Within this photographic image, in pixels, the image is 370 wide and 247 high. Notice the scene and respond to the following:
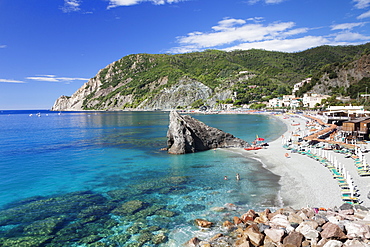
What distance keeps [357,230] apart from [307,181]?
37.5 feet

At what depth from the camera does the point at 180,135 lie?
40.1 m

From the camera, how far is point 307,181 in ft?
77.5

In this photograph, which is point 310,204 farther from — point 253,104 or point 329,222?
point 253,104

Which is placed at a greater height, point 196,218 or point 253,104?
point 253,104

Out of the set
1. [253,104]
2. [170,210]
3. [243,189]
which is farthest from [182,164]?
[253,104]

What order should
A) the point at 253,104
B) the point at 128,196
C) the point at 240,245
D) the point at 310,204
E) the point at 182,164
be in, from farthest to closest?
the point at 253,104
the point at 182,164
the point at 128,196
the point at 310,204
the point at 240,245

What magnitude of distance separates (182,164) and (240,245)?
67.4 ft

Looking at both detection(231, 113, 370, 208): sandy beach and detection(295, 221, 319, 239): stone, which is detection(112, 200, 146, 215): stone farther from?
detection(295, 221, 319, 239): stone

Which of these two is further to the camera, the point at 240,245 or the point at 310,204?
the point at 310,204

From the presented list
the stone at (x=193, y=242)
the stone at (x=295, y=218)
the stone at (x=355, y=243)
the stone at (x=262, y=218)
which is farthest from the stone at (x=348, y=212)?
the stone at (x=193, y=242)

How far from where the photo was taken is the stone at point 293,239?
41.7 feet

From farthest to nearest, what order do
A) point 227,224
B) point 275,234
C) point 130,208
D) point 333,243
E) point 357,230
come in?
point 130,208
point 227,224
point 275,234
point 357,230
point 333,243

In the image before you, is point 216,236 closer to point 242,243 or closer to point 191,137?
point 242,243

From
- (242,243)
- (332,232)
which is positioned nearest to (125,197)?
(242,243)
